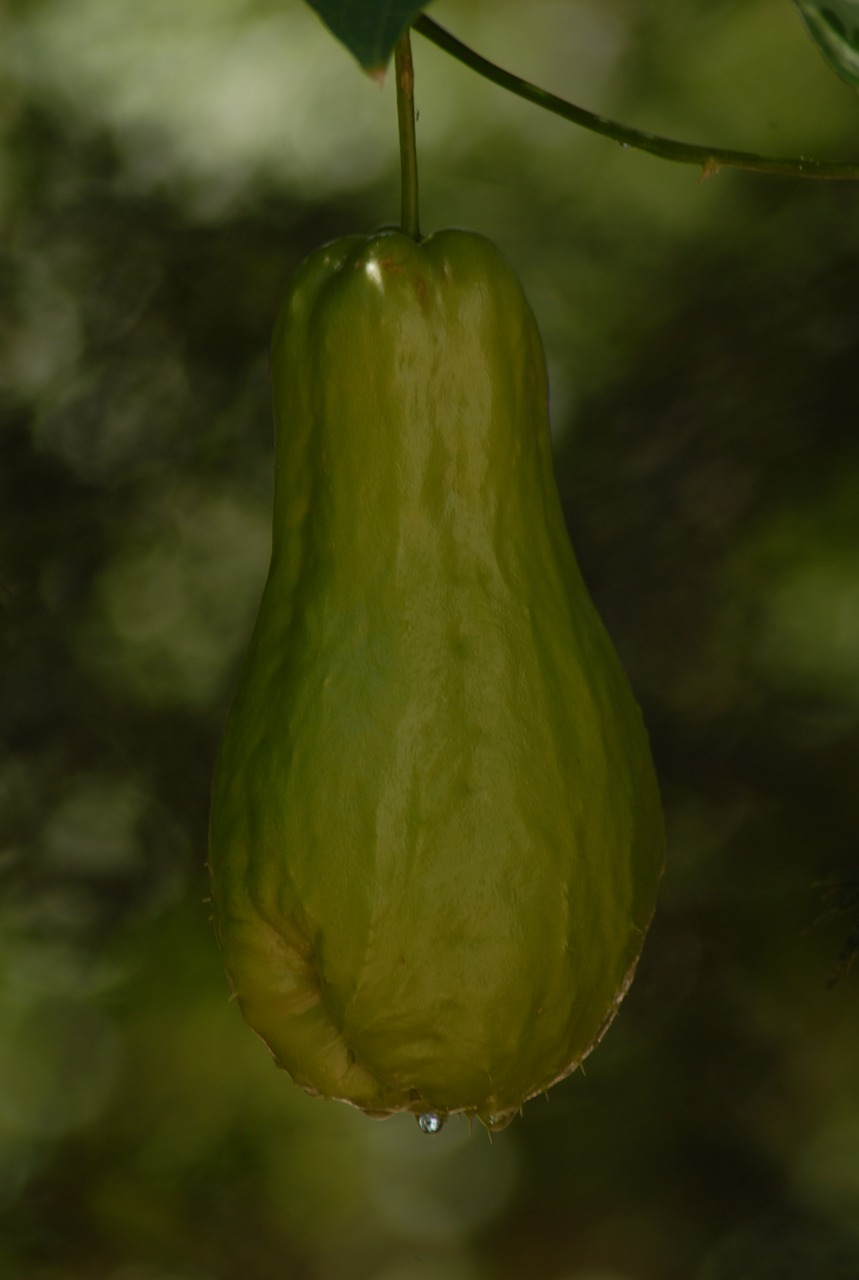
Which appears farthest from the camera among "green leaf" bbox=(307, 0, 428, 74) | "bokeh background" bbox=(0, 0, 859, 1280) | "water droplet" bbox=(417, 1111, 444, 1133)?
"bokeh background" bbox=(0, 0, 859, 1280)

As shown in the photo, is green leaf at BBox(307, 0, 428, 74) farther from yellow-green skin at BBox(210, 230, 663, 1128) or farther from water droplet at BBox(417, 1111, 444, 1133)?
water droplet at BBox(417, 1111, 444, 1133)

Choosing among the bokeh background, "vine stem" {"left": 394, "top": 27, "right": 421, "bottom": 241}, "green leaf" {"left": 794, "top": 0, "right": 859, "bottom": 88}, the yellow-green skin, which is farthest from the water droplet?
the bokeh background

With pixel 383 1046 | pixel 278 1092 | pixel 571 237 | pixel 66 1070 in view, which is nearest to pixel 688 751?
pixel 571 237

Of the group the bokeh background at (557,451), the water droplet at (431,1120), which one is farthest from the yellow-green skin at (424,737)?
the bokeh background at (557,451)

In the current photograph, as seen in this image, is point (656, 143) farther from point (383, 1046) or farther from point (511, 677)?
point (383, 1046)

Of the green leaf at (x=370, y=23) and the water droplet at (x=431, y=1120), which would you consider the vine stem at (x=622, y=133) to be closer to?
the green leaf at (x=370, y=23)

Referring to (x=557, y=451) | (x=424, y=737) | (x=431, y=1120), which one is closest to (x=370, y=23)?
(x=424, y=737)
